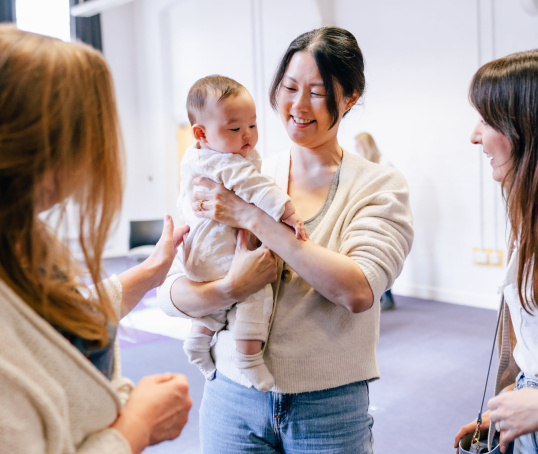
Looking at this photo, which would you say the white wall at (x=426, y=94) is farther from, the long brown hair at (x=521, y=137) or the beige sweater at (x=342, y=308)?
the beige sweater at (x=342, y=308)

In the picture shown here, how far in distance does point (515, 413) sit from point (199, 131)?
43.4 inches

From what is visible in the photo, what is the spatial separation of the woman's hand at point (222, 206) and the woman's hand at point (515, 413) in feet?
2.42

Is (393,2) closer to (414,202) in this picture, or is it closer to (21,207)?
(414,202)

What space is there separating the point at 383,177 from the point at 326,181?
0.15 metres

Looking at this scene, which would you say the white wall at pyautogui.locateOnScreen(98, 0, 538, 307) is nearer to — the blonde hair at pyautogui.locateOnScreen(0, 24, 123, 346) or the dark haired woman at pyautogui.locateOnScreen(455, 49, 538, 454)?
the dark haired woman at pyautogui.locateOnScreen(455, 49, 538, 454)

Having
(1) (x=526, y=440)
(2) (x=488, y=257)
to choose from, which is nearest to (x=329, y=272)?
(1) (x=526, y=440)

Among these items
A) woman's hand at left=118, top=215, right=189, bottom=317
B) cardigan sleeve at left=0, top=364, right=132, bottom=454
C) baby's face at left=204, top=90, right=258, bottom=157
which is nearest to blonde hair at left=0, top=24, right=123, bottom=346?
cardigan sleeve at left=0, top=364, right=132, bottom=454

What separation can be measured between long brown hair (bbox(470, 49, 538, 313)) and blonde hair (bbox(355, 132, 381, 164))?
5133 millimetres

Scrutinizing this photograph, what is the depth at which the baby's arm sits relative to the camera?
4.69 ft

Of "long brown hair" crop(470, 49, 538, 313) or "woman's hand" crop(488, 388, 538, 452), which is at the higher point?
"long brown hair" crop(470, 49, 538, 313)

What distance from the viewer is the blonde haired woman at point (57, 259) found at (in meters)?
0.83

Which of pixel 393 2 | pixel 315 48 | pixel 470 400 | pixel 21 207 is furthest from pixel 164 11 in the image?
pixel 21 207

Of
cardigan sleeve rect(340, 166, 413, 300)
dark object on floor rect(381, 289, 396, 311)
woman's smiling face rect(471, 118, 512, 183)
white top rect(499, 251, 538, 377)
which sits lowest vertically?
dark object on floor rect(381, 289, 396, 311)

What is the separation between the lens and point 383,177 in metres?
1.52
